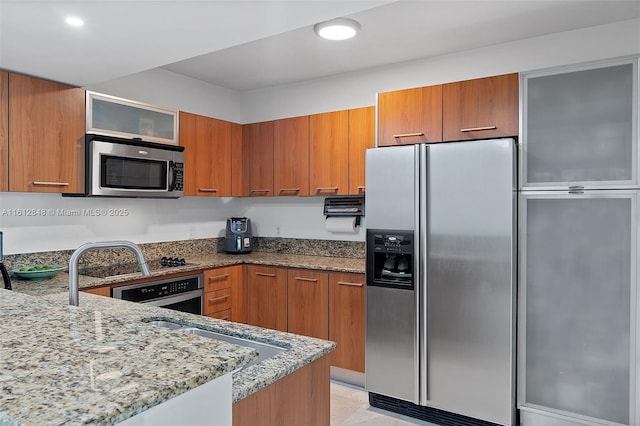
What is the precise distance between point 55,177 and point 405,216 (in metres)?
2.25

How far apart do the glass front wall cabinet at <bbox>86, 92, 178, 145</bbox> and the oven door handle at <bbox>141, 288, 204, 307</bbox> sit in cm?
118

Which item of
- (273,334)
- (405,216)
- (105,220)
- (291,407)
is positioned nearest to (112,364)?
(291,407)

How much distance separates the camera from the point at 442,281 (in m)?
2.66

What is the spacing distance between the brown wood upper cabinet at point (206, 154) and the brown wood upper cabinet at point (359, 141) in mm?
1215

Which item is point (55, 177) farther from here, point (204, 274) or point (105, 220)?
point (204, 274)

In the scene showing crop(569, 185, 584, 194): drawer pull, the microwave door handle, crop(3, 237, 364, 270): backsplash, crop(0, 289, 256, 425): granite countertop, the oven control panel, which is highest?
the microwave door handle

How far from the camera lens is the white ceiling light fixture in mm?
2652

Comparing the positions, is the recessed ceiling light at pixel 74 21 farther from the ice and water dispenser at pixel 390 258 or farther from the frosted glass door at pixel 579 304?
the frosted glass door at pixel 579 304

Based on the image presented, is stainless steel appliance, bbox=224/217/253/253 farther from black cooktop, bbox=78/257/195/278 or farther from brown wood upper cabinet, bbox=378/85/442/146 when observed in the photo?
brown wood upper cabinet, bbox=378/85/442/146

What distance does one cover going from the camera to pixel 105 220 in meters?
3.42

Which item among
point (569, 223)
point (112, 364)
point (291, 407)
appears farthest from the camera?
point (569, 223)

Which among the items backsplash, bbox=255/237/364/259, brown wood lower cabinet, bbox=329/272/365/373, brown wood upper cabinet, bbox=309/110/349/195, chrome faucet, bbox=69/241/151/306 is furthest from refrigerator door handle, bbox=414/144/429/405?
chrome faucet, bbox=69/241/151/306

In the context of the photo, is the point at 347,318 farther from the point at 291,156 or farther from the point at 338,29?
the point at 338,29

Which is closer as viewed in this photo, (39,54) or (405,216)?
(39,54)
